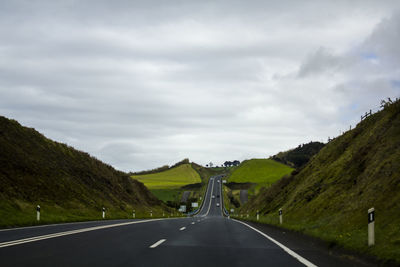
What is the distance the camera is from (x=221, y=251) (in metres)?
10.2

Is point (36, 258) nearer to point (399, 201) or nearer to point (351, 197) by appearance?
point (399, 201)

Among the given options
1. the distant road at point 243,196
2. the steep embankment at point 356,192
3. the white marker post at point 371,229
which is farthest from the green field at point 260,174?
the white marker post at point 371,229

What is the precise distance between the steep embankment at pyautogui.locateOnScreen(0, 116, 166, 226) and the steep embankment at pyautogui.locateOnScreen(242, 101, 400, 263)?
49.7ft

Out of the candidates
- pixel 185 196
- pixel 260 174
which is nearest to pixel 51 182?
pixel 185 196

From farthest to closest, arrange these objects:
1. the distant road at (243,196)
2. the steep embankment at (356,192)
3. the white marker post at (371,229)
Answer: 1. the distant road at (243,196)
2. the steep embankment at (356,192)
3. the white marker post at (371,229)

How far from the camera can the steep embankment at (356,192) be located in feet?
40.3

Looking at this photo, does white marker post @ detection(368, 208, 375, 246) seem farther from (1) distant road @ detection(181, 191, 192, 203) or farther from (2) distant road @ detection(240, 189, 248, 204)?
(1) distant road @ detection(181, 191, 192, 203)

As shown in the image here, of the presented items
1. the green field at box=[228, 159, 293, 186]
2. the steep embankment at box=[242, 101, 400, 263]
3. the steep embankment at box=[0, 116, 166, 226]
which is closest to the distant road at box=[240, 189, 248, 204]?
the green field at box=[228, 159, 293, 186]

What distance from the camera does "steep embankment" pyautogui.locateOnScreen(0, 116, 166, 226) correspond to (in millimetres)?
31419

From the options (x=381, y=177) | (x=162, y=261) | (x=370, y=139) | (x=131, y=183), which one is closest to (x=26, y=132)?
(x=131, y=183)

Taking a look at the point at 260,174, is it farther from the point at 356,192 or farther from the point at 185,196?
the point at 356,192

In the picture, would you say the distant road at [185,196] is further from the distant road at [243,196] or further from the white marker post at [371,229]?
the white marker post at [371,229]

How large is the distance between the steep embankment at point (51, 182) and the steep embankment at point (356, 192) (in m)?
15.1

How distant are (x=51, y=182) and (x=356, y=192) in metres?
30.8
